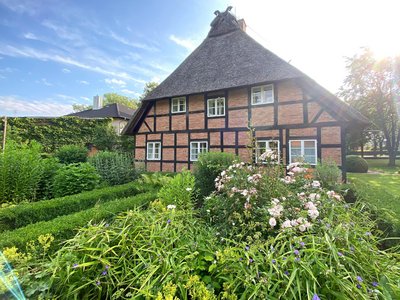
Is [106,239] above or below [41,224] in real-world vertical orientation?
above

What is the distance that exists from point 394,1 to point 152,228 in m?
11.8

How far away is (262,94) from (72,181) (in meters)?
8.16

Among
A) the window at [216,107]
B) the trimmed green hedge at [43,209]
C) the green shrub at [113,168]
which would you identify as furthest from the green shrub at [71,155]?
the window at [216,107]

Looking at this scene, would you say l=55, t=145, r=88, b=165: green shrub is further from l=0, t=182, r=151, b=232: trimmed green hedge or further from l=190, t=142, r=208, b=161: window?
l=0, t=182, r=151, b=232: trimmed green hedge

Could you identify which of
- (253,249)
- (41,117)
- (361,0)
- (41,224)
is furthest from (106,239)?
(41,117)

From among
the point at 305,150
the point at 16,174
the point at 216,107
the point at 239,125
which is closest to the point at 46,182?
the point at 16,174

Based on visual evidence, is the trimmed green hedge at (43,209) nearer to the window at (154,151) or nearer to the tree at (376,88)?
the window at (154,151)

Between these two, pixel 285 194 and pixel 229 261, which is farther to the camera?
pixel 285 194

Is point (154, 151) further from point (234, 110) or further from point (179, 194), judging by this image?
point (179, 194)

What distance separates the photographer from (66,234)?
3.11m

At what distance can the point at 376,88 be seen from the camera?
19.6m

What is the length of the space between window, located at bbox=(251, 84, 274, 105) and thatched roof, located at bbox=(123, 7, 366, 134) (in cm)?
64

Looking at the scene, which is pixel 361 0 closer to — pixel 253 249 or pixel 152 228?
pixel 253 249

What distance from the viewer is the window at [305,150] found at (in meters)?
8.26
